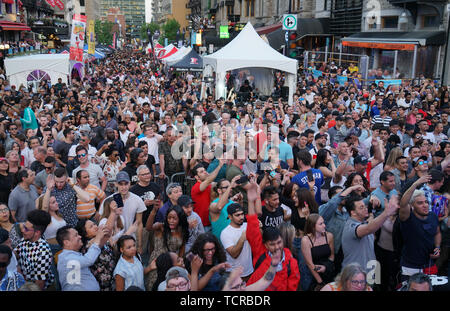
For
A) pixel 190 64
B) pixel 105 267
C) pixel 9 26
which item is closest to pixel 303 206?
pixel 105 267

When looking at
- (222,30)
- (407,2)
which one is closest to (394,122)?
(407,2)

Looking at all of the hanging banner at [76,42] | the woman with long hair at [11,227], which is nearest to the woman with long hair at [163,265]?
the woman with long hair at [11,227]

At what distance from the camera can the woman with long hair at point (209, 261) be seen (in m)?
4.04

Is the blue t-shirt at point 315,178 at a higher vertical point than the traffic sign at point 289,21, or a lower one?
lower

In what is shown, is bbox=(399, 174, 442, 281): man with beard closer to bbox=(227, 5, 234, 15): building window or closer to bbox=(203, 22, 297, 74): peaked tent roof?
bbox=(203, 22, 297, 74): peaked tent roof

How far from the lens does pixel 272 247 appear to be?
13.4ft

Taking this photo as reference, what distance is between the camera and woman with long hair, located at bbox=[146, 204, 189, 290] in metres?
4.80

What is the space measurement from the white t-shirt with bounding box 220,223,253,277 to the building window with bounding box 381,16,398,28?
26033mm

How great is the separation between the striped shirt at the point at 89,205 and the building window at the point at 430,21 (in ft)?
74.6

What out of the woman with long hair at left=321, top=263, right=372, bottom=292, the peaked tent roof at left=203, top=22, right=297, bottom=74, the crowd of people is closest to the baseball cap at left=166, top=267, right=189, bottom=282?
the crowd of people

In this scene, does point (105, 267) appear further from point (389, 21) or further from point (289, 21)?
point (389, 21)

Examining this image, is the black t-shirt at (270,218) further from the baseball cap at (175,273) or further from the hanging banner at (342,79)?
the hanging banner at (342,79)

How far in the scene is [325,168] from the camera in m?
6.73

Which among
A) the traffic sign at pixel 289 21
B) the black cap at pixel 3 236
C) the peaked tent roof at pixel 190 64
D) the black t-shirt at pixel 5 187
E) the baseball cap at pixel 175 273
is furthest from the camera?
the peaked tent roof at pixel 190 64
